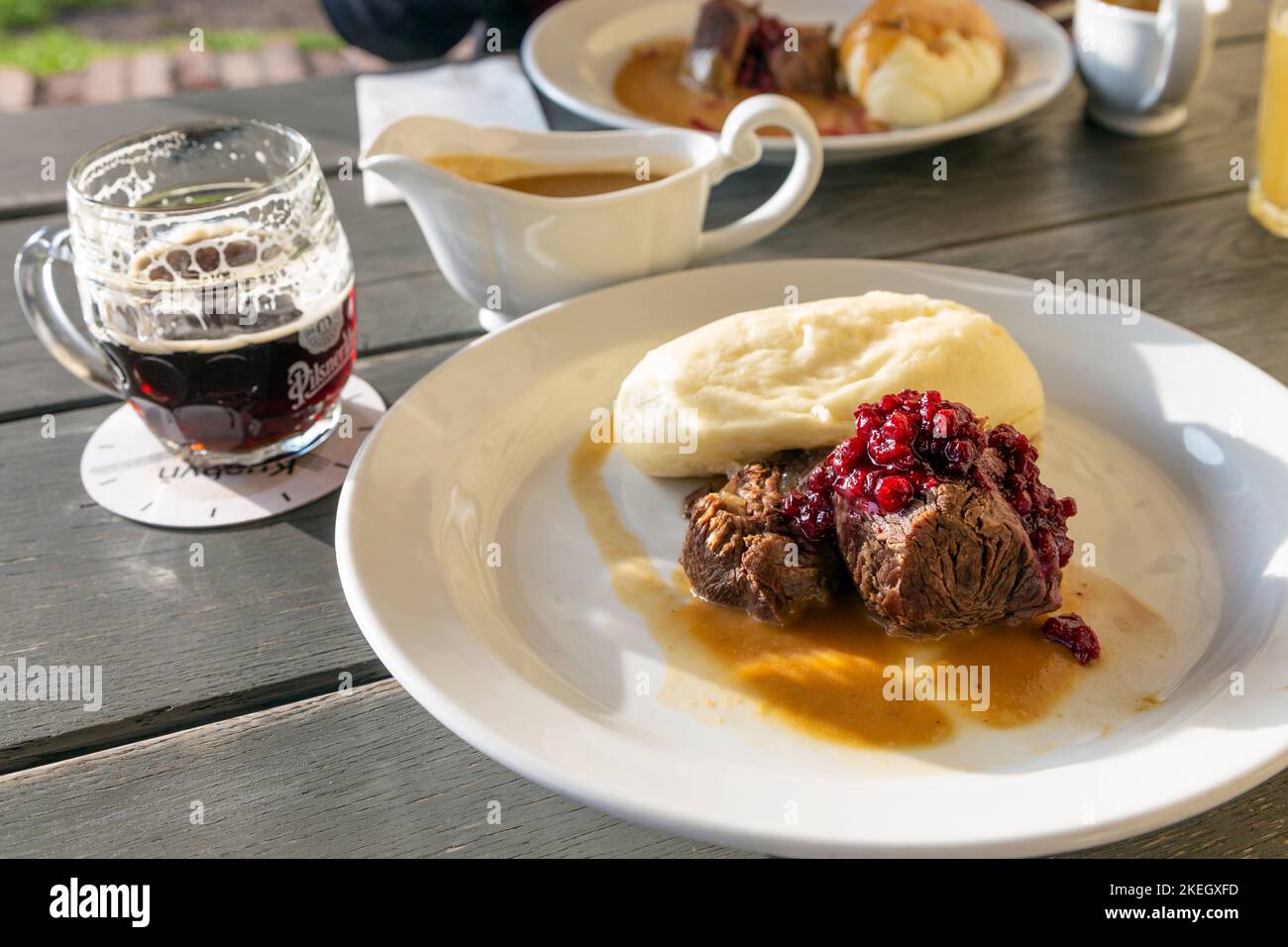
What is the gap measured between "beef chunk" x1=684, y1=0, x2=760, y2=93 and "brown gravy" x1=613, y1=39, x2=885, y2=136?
0.12ft

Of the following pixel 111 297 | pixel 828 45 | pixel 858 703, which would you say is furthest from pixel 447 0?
pixel 858 703

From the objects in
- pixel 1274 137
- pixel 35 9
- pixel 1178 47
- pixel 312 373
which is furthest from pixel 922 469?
pixel 35 9

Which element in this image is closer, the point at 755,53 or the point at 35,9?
the point at 755,53

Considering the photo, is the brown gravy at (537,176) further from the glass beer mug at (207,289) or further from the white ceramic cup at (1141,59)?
the white ceramic cup at (1141,59)

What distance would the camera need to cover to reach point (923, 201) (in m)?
2.53

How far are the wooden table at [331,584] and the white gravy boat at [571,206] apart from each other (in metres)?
0.19

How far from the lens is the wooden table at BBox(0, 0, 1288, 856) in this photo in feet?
4.08

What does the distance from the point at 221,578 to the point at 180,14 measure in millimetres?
6430

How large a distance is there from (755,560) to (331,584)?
0.59 m

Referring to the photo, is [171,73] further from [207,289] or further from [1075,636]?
[1075,636]

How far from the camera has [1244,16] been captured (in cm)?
339

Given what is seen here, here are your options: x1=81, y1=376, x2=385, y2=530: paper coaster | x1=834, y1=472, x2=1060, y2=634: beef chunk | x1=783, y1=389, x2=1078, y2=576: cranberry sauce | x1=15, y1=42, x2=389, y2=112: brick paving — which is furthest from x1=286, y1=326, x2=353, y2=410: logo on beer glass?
x1=15, y1=42, x2=389, y2=112: brick paving

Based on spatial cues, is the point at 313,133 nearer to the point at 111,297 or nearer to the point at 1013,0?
the point at 111,297

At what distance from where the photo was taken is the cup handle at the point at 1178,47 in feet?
8.25
